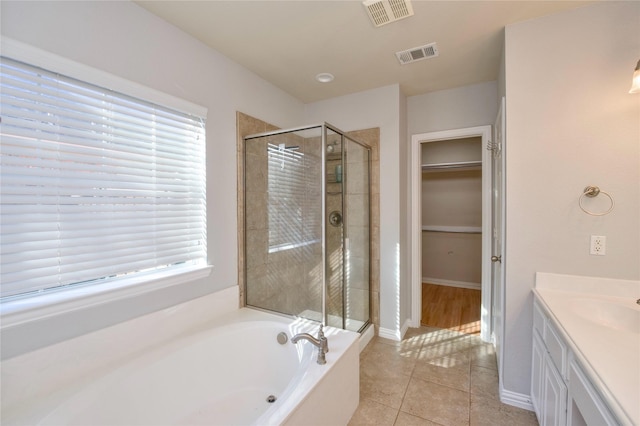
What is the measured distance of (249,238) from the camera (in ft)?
7.90

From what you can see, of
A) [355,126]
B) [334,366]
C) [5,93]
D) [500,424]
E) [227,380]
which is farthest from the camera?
[355,126]

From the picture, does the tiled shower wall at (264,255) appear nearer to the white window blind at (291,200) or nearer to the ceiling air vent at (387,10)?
the white window blind at (291,200)

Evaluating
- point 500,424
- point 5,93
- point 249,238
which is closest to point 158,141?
point 5,93

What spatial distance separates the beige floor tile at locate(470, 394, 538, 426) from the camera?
1736 millimetres

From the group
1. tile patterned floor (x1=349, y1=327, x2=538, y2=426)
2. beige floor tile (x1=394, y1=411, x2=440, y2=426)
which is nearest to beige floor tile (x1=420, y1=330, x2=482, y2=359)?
tile patterned floor (x1=349, y1=327, x2=538, y2=426)

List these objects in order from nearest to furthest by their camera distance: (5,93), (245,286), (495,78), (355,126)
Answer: (5,93)
(245,286)
(495,78)
(355,126)

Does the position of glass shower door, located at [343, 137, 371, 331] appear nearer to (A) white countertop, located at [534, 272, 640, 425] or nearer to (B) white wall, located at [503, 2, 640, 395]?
(B) white wall, located at [503, 2, 640, 395]

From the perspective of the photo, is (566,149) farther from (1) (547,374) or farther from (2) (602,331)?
(1) (547,374)

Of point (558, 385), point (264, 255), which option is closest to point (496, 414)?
point (558, 385)

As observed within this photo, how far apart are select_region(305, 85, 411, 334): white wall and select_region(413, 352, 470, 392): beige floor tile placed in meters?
0.48

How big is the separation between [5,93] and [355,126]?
2.53m

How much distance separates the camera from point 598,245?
160cm

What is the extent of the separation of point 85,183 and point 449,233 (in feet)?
15.1

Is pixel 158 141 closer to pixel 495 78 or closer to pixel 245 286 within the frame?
pixel 245 286
